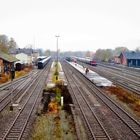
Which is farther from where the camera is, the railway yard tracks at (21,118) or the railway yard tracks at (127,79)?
the railway yard tracks at (127,79)

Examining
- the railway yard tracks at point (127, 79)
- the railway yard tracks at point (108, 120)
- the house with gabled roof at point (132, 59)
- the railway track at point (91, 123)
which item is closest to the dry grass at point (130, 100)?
the railway yard tracks at point (108, 120)

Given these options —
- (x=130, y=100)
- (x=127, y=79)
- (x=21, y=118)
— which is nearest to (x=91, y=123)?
(x=21, y=118)

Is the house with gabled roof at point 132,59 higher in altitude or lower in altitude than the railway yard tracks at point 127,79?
higher

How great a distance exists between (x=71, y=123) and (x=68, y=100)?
31.0ft

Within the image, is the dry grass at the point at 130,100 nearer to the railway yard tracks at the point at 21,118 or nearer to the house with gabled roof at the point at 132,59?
the railway yard tracks at the point at 21,118

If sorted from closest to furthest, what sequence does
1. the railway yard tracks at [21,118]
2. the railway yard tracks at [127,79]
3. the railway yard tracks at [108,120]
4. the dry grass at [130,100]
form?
the railway yard tracks at [21,118] → the railway yard tracks at [108,120] → the dry grass at [130,100] → the railway yard tracks at [127,79]

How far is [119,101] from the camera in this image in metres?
31.7

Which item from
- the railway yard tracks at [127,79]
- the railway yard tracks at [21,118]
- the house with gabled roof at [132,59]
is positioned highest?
the house with gabled roof at [132,59]

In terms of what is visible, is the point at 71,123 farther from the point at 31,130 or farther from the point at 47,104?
the point at 47,104

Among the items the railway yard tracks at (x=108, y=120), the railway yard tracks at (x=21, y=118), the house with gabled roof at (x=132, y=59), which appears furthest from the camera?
the house with gabled roof at (x=132, y=59)

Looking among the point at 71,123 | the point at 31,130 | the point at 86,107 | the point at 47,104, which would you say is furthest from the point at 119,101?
the point at 31,130

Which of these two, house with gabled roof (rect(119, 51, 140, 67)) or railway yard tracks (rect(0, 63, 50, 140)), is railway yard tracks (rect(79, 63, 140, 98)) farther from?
house with gabled roof (rect(119, 51, 140, 67))

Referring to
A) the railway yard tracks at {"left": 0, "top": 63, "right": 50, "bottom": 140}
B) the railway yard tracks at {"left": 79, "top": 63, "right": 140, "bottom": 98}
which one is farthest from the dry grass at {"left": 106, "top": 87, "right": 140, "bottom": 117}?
the railway yard tracks at {"left": 0, "top": 63, "right": 50, "bottom": 140}

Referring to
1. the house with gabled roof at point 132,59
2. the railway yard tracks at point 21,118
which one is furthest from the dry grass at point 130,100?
the house with gabled roof at point 132,59
